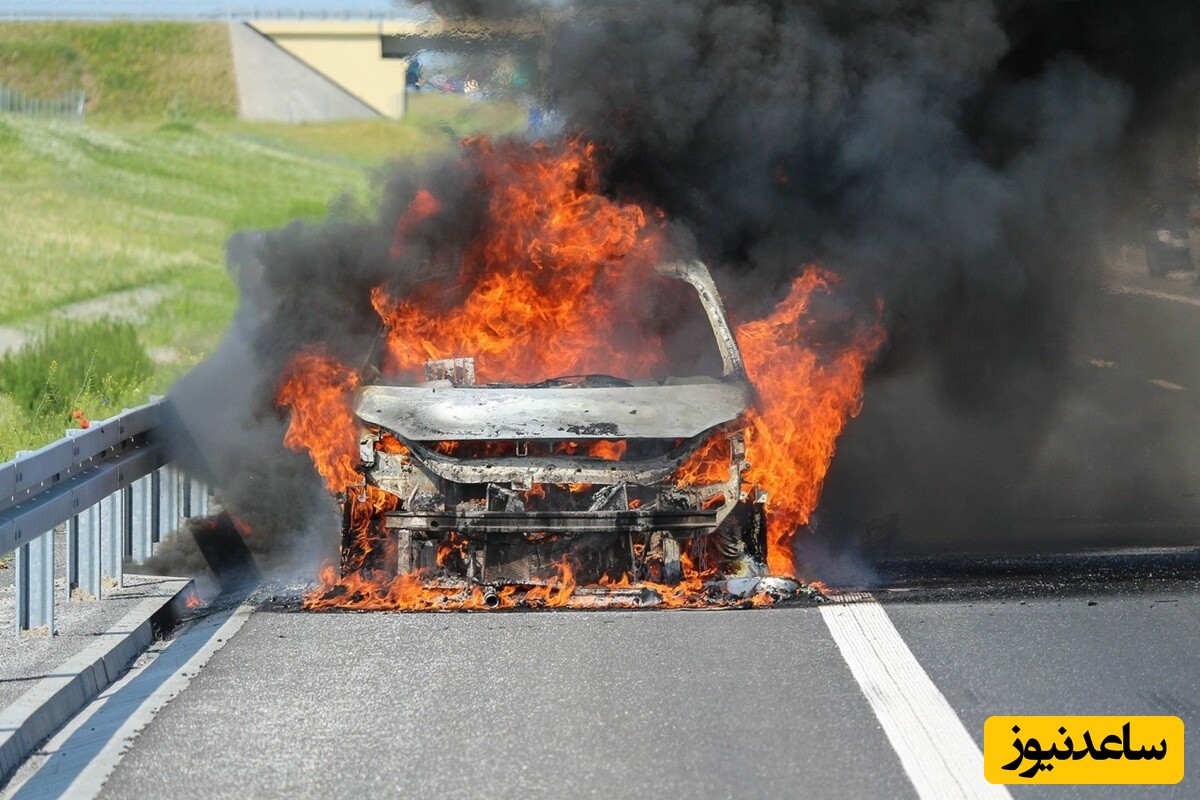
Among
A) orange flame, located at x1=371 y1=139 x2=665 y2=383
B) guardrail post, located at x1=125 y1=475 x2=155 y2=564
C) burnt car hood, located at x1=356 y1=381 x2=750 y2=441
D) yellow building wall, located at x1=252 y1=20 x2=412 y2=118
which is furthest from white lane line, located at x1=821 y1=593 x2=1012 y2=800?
yellow building wall, located at x1=252 y1=20 x2=412 y2=118

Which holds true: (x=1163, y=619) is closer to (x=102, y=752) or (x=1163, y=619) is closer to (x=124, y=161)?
(x=102, y=752)

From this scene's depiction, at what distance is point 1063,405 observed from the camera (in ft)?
56.7

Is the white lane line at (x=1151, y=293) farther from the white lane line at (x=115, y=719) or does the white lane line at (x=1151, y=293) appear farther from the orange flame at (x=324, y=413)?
the white lane line at (x=115, y=719)

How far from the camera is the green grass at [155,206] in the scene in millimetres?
18625

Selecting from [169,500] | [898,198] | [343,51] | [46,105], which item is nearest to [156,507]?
[169,500]

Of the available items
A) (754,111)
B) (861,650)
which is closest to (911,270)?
(754,111)

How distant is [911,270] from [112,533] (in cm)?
731

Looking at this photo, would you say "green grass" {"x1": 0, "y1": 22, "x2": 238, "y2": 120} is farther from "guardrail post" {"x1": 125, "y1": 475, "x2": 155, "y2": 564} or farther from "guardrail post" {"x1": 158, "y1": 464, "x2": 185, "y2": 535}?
"guardrail post" {"x1": 125, "y1": 475, "x2": 155, "y2": 564}

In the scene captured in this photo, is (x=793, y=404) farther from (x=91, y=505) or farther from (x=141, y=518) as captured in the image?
(x=91, y=505)

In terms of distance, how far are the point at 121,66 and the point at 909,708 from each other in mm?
52775

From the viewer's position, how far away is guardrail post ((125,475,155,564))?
10508mm

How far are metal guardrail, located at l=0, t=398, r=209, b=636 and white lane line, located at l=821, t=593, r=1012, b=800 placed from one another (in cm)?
358

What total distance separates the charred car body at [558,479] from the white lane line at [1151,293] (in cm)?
956

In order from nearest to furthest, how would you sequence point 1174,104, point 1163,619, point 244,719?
point 244,719 → point 1163,619 → point 1174,104
